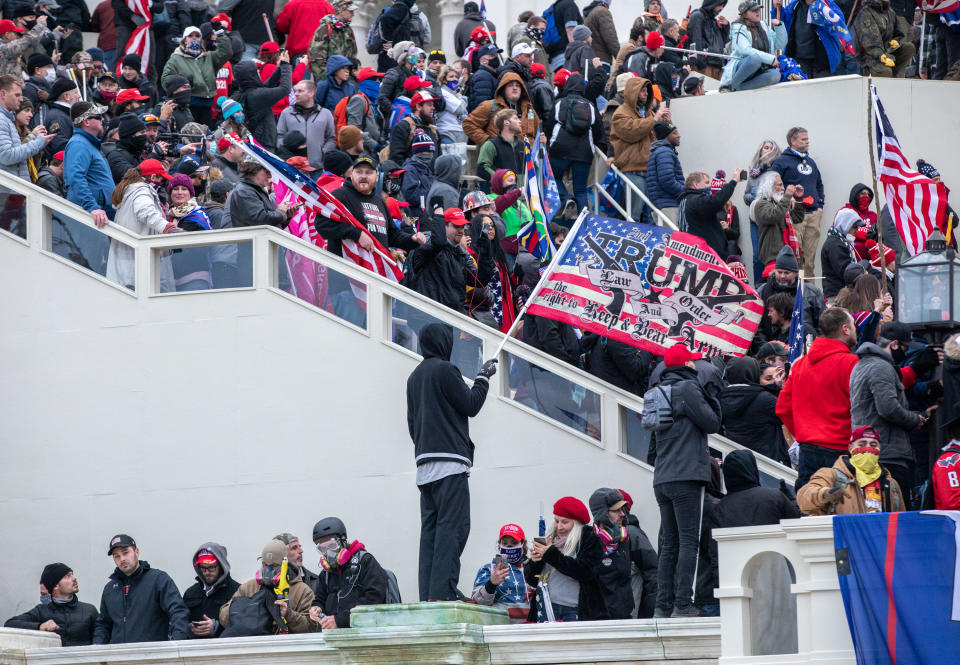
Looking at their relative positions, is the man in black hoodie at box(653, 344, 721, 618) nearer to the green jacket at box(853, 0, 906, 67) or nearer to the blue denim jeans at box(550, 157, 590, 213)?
the blue denim jeans at box(550, 157, 590, 213)

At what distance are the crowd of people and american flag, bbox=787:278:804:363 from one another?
7.9 inches

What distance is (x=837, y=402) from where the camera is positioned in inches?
514

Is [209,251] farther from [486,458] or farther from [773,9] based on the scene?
[773,9]

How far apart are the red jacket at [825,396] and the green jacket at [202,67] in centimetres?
1130

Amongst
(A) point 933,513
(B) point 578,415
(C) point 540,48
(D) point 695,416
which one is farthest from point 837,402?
(C) point 540,48

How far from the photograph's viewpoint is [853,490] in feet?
38.3

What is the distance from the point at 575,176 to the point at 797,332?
19.3ft

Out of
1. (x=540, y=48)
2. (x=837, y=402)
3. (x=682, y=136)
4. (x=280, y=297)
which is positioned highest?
(x=540, y=48)

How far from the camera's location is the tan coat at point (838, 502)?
11.6 meters

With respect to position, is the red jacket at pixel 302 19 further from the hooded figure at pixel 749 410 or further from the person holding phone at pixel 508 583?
the person holding phone at pixel 508 583

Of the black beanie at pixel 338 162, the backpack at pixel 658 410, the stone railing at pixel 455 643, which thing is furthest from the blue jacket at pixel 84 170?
the backpack at pixel 658 410

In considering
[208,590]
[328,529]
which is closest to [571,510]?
[328,529]

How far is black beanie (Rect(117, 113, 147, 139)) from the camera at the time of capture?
18.5 m

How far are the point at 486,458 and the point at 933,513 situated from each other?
5.34 metres
